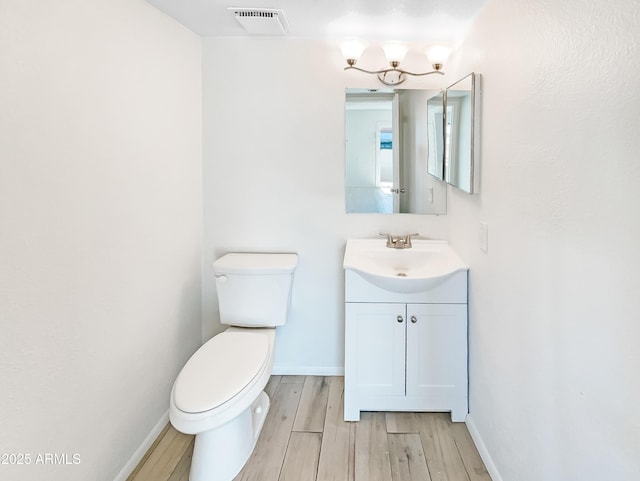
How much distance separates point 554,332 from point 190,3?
2057 mm

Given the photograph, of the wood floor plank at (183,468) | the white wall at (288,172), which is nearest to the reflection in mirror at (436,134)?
the white wall at (288,172)

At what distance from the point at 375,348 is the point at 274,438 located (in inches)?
26.7

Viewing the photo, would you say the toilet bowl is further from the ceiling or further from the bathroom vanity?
the ceiling

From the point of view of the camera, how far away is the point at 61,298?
1419mm

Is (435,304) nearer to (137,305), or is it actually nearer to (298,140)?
(298,140)

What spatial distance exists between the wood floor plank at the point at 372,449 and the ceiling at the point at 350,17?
6.84 ft

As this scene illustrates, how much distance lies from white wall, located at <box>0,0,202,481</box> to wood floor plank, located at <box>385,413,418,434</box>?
3.91 feet

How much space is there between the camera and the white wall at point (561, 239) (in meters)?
0.95

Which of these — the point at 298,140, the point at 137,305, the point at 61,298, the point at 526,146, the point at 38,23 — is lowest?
the point at 137,305

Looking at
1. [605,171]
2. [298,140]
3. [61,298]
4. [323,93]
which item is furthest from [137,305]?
[605,171]

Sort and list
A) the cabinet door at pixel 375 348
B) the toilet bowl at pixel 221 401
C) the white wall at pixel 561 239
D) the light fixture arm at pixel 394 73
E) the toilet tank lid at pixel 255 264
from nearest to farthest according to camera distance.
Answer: the white wall at pixel 561 239 → the toilet bowl at pixel 221 401 → the cabinet door at pixel 375 348 → the toilet tank lid at pixel 255 264 → the light fixture arm at pixel 394 73

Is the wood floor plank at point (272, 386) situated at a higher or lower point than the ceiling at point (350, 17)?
lower

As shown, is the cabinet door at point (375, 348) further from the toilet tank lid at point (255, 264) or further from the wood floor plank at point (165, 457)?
the wood floor plank at point (165, 457)

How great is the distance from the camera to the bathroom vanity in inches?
85.7
